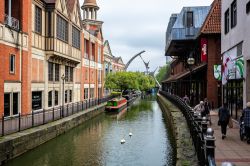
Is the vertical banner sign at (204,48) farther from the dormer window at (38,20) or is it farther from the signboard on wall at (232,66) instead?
the dormer window at (38,20)

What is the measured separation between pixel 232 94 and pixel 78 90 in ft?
82.4

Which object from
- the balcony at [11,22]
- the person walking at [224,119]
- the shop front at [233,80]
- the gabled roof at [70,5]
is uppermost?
the gabled roof at [70,5]

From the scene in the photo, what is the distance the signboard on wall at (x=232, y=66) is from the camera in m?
16.5

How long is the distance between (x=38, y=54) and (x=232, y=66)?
1603cm

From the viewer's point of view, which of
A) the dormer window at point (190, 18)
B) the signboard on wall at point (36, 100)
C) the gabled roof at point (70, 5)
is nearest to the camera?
the signboard on wall at point (36, 100)

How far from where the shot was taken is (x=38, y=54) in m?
26.9

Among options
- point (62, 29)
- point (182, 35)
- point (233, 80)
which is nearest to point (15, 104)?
point (62, 29)

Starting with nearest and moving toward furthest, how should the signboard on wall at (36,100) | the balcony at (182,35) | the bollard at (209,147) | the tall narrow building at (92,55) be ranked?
the bollard at (209,147), the signboard on wall at (36,100), the balcony at (182,35), the tall narrow building at (92,55)

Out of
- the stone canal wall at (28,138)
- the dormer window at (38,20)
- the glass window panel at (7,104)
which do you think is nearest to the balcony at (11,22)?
the dormer window at (38,20)

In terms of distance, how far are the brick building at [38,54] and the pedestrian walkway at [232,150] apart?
13.5 m

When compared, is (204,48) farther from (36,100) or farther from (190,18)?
(36,100)

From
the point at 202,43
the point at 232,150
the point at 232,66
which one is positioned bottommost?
the point at 232,150

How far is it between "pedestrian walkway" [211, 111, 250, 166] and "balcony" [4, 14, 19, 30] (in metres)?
15.1

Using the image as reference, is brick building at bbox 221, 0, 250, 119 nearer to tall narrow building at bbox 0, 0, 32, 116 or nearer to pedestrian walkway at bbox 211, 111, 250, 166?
pedestrian walkway at bbox 211, 111, 250, 166
